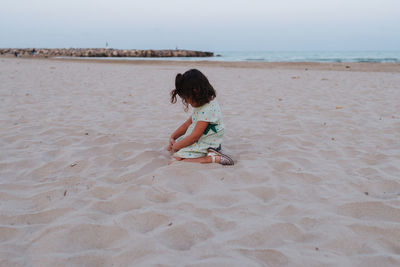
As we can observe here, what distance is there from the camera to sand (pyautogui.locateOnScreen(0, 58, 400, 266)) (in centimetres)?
156

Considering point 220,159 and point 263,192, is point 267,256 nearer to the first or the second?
point 263,192

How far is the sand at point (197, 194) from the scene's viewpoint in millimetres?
1557

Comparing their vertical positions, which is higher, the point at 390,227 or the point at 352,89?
the point at 352,89

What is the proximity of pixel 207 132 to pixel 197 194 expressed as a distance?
0.81m

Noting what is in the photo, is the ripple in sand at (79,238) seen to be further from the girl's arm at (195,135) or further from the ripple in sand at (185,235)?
the girl's arm at (195,135)

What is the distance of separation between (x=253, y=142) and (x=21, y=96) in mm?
4574

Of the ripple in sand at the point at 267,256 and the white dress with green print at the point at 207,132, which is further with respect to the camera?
the white dress with green print at the point at 207,132

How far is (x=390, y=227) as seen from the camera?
5.80 feet

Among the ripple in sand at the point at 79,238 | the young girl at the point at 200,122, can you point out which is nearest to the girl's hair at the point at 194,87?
the young girl at the point at 200,122

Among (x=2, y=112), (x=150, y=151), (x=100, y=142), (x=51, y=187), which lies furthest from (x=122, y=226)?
(x=2, y=112)

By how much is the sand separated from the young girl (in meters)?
0.16

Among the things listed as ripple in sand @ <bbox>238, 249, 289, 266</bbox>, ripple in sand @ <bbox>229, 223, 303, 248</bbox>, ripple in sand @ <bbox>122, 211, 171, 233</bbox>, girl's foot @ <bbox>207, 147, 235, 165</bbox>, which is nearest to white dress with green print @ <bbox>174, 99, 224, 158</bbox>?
girl's foot @ <bbox>207, 147, 235, 165</bbox>

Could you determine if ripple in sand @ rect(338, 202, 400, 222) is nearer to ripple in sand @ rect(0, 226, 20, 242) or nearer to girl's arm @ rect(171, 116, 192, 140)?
girl's arm @ rect(171, 116, 192, 140)

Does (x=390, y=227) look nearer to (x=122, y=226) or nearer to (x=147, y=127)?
(x=122, y=226)
